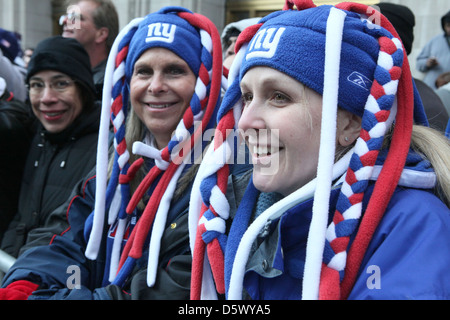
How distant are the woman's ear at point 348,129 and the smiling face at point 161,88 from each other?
96 cm

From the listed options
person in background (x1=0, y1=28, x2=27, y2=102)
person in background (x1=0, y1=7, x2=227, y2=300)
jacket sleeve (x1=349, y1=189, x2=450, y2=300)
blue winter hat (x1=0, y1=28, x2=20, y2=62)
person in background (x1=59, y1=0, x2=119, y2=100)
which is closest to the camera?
jacket sleeve (x1=349, y1=189, x2=450, y2=300)

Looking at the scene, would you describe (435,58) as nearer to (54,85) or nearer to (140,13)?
(54,85)

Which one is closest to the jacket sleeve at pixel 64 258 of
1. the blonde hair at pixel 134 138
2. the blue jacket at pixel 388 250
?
the blonde hair at pixel 134 138

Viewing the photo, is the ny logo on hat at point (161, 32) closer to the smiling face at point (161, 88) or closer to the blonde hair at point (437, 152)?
the smiling face at point (161, 88)

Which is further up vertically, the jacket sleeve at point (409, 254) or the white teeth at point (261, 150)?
the white teeth at point (261, 150)

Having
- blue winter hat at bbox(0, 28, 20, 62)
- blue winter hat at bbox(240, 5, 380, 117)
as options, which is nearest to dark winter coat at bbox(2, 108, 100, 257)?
blue winter hat at bbox(0, 28, 20, 62)

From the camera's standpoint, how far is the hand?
6.00ft

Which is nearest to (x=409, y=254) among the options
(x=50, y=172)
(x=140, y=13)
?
(x=50, y=172)

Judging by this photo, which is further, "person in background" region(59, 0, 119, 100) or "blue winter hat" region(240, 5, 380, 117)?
"person in background" region(59, 0, 119, 100)

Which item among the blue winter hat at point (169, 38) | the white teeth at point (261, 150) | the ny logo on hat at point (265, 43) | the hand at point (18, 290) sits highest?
the ny logo on hat at point (265, 43)

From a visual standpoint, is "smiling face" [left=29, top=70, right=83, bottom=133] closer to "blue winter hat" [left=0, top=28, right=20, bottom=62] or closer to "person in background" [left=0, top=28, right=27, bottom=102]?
"person in background" [left=0, top=28, right=27, bottom=102]

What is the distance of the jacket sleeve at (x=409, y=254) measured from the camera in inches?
42.5

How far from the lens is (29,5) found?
36.2ft
